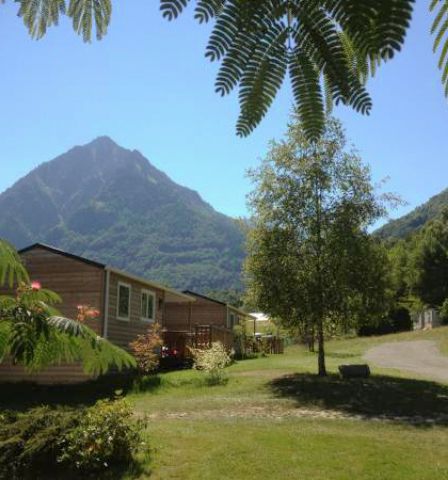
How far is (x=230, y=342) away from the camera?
108ft

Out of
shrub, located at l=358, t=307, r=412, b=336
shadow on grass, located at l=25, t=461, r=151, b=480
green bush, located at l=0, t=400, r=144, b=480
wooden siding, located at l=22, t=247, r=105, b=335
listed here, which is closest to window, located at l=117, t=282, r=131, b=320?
wooden siding, located at l=22, t=247, r=105, b=335

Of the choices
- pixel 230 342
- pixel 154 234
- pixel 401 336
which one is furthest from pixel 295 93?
pixel 154 234

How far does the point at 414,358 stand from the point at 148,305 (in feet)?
48.1

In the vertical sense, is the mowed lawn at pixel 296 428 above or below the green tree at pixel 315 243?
below

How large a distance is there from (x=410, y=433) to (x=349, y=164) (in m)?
10.5

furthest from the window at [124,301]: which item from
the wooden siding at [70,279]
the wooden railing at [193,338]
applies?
the wooden railing at [193,338]

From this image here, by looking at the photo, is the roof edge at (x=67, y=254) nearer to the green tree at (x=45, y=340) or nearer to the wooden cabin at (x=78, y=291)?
the wooden cabin at (x=78, y=291)

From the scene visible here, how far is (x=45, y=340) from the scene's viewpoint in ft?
9.98

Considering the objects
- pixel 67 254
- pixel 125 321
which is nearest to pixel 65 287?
pixel 67 254

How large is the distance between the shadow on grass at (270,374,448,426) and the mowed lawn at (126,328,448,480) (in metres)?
0.03

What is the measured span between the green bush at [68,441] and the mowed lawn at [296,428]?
0.52m

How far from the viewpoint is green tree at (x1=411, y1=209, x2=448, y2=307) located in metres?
53.5

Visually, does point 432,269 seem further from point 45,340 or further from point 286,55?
point 286,55

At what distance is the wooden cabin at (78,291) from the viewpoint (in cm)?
2053
